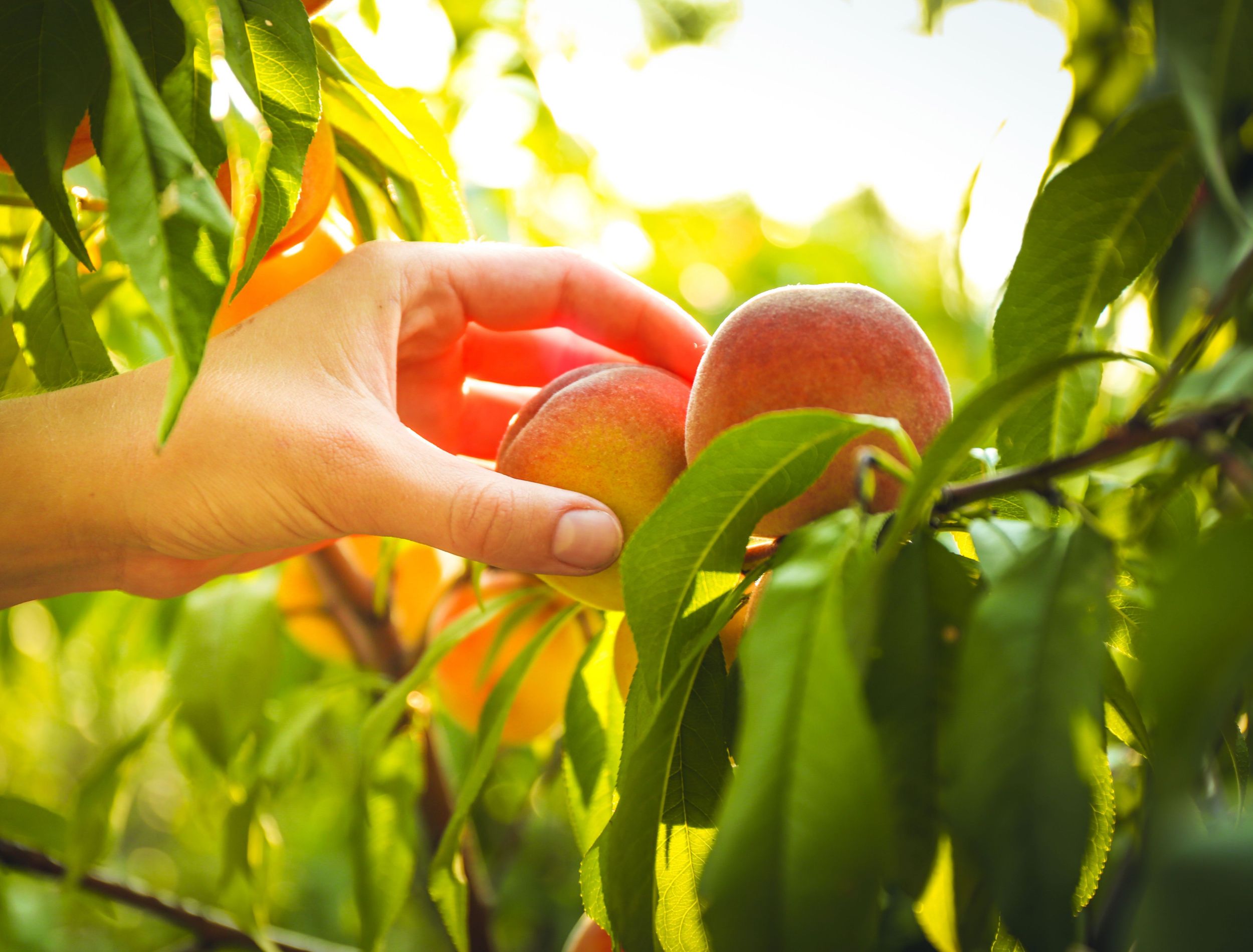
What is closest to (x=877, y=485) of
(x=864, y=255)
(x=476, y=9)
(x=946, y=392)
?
(x=946, y=392)

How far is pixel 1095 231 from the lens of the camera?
47cm

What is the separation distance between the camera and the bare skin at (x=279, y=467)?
1.91 ft

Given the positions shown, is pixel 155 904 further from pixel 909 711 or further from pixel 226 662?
pixel 909 711

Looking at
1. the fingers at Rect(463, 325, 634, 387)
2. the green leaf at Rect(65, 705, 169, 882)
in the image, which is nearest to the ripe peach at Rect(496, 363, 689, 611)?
the fingers at Rect(463, 325, 634, 387)

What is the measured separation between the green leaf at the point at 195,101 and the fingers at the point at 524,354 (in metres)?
0.47

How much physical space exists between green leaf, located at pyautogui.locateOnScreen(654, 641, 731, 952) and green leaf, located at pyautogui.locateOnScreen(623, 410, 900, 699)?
52 mm

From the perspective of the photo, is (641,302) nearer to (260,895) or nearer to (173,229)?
(173,229)

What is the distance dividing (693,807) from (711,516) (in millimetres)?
182

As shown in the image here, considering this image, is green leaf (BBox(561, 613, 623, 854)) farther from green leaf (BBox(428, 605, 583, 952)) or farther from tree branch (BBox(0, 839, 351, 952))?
tree branch (BBox(0, 839, 351, 952))

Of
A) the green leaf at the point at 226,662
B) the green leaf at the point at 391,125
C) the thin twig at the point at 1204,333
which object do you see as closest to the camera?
the thin twig at the point at 1204,333

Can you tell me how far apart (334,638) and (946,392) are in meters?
0.93

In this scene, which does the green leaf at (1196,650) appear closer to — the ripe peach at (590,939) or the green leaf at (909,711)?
the green leaf at (909,711)

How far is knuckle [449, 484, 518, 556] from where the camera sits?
1.86 feet

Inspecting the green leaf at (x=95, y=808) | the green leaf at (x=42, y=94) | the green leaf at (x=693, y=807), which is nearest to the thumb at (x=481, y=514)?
the green leaf at (x=693, y=807)
